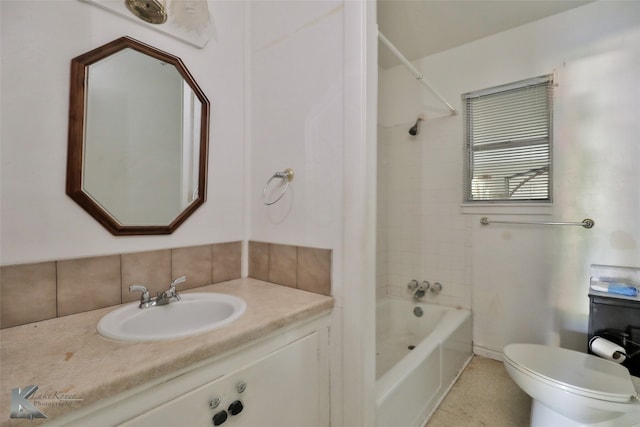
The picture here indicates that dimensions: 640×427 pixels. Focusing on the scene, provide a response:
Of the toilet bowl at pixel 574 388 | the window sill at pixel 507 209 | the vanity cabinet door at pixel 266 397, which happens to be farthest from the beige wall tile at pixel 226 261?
the window sill at pixel 507 209

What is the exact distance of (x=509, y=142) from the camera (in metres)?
2.17

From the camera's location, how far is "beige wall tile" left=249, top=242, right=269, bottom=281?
A: 1402 millimetres

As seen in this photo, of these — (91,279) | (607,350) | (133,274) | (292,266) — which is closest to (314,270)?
(292,266)

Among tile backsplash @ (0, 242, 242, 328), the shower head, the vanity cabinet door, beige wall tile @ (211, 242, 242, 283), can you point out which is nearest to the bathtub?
the vanity cabinet door

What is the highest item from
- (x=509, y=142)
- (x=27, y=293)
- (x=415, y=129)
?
(x=415, y=129)

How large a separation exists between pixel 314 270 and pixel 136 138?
89cm

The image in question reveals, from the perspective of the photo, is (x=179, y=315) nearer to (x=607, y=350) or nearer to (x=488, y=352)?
(x=607, y=350)

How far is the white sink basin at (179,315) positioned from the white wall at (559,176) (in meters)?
1.90

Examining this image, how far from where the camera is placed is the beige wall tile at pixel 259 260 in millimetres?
1402

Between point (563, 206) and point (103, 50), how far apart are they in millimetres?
2664

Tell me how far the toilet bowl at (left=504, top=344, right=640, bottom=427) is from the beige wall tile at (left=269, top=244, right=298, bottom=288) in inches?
46.0

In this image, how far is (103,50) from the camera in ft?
3.43

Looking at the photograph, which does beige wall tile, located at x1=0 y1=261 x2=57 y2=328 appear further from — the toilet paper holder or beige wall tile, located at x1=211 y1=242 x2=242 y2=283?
the toilet paper holder

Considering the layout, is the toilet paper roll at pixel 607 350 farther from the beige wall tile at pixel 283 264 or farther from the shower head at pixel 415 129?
the shower head at pixel 415 129
